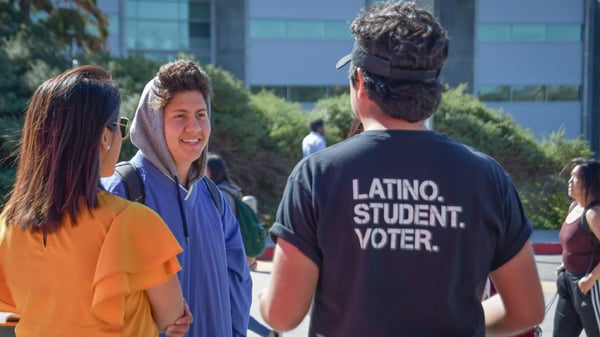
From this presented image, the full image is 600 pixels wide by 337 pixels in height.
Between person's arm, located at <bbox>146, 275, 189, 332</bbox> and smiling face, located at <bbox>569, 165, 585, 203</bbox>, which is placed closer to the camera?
person's arm, located at <bbox>146, 275, 189, 332</bbox>

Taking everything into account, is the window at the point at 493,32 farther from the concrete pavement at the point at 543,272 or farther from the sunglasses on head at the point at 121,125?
the sunglasses on head at the point at 121,125

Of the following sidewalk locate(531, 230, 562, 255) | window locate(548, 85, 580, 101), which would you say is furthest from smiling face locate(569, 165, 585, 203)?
window locate(548, 85, 580, 101)

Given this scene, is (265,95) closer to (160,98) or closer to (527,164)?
(527,164)

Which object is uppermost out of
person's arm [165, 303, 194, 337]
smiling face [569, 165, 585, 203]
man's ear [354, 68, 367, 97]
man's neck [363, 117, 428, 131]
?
man's ear [354, 68, 367, 97]

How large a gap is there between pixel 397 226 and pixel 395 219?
0.8 inches

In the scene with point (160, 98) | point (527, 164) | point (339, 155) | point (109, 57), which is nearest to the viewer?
point (339, 155)

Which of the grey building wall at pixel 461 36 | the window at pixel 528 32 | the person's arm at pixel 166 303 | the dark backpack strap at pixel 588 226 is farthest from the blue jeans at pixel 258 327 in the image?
Answer: the window at pixel 528 32

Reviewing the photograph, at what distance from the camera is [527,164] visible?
17.5 metres

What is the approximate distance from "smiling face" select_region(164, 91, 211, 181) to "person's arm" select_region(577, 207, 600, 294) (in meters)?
3.23

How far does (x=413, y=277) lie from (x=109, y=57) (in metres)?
13.8

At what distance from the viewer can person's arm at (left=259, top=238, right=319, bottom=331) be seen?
229 cm

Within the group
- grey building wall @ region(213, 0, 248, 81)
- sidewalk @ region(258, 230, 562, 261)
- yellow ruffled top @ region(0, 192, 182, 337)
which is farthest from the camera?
grey building wall @ region(213, 0, 248, 81)

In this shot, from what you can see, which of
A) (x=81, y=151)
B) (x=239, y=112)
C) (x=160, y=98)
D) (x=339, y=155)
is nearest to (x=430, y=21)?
(x=339, y=155)

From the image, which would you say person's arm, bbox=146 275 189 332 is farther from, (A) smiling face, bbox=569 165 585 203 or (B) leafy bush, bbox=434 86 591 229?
(B) leafy bush, bbox=434 86 591 229
